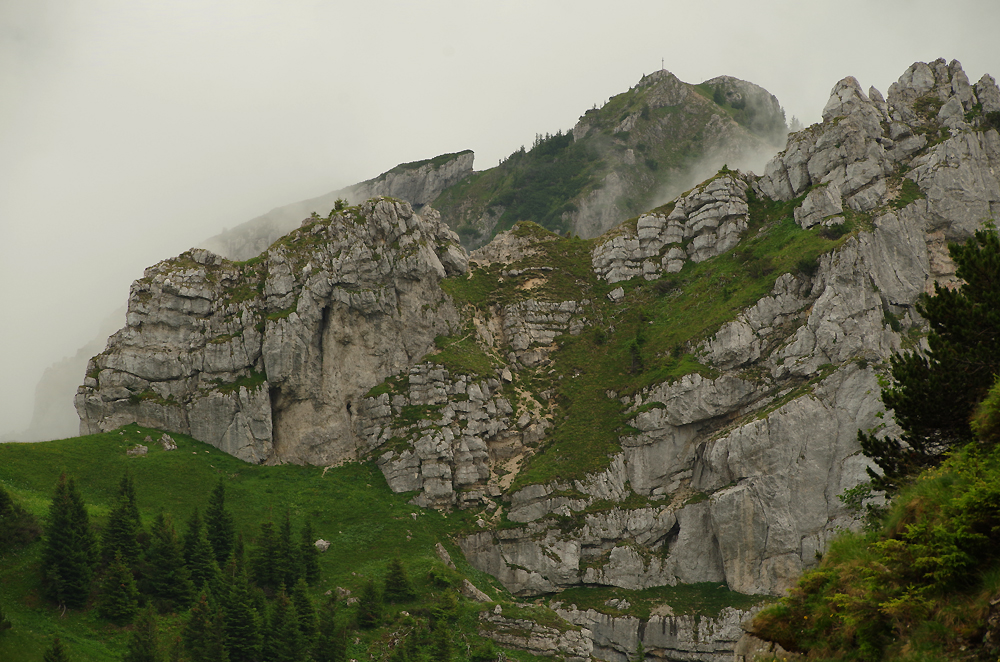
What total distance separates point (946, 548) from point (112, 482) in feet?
278

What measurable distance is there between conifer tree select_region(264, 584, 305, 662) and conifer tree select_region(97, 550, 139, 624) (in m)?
11.6

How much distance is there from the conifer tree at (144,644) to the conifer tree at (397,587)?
22.6 m

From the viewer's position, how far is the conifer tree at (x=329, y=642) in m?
58.6

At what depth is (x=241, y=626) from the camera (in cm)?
5734

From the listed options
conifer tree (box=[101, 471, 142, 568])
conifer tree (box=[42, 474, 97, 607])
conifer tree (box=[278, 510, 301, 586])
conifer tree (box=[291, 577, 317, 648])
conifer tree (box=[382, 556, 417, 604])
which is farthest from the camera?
conifer tree (box=[278, 510, 301, 586])

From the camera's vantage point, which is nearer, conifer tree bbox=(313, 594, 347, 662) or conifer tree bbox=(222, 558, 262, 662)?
conifer tree bbox=(222, 558, 262, 662)

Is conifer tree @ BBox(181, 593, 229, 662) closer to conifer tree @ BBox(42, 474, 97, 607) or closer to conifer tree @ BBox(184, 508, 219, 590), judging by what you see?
conifer tree @ BBox(184, 508, 219, 590)

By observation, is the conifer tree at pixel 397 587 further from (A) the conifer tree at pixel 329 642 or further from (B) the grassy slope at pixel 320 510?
(A) the conifer tree at pixel 329 642

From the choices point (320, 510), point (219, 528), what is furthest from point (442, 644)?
point (320, 510)

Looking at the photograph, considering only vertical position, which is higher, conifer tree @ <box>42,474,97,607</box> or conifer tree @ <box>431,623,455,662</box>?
conifer tree @ <box>42,474,97,607</box>

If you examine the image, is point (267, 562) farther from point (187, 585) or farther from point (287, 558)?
point (187, 585)

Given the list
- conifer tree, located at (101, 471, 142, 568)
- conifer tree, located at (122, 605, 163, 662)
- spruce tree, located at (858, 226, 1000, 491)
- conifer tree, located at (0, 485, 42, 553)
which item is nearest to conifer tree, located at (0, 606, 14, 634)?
conifer tree, located at (122, 605, 163, 662)

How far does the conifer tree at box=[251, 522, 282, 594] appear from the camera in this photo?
Result: 229ft

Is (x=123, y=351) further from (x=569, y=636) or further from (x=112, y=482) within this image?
(x=569, y=636)
